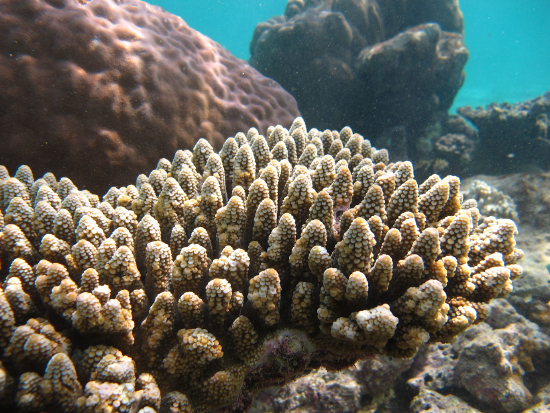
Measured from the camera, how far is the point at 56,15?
12.3 feet

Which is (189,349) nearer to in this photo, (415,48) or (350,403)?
(350,403)

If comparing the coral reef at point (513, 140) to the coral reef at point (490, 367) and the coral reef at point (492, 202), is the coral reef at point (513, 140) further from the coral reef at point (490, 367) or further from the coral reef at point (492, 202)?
the coral reef at point (490, 367)

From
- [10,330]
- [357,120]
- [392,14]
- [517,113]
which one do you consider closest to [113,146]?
[10,330]

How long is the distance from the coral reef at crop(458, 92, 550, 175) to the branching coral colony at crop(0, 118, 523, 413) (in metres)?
9.82

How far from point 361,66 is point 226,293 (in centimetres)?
958

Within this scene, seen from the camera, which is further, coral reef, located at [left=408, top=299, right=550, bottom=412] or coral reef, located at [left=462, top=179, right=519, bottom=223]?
coral reef, located at [left=462, top=179, right=519, bottom=223]

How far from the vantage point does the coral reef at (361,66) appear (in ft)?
29.8

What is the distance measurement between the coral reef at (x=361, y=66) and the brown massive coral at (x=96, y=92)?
5463mm

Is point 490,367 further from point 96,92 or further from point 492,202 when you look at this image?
point 96,92

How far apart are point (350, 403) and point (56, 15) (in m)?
6.04

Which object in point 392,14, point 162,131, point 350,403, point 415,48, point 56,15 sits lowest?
point 350,403

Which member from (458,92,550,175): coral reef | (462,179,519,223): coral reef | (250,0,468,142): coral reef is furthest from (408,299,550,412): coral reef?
(458,92,550,175): coral reef

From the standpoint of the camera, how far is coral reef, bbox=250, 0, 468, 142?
29.8 ft

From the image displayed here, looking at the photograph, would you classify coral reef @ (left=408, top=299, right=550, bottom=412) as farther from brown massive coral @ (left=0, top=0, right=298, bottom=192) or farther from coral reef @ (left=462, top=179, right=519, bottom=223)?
brown massive coral @ (left=0, top=0, right=298, bottom=192)
